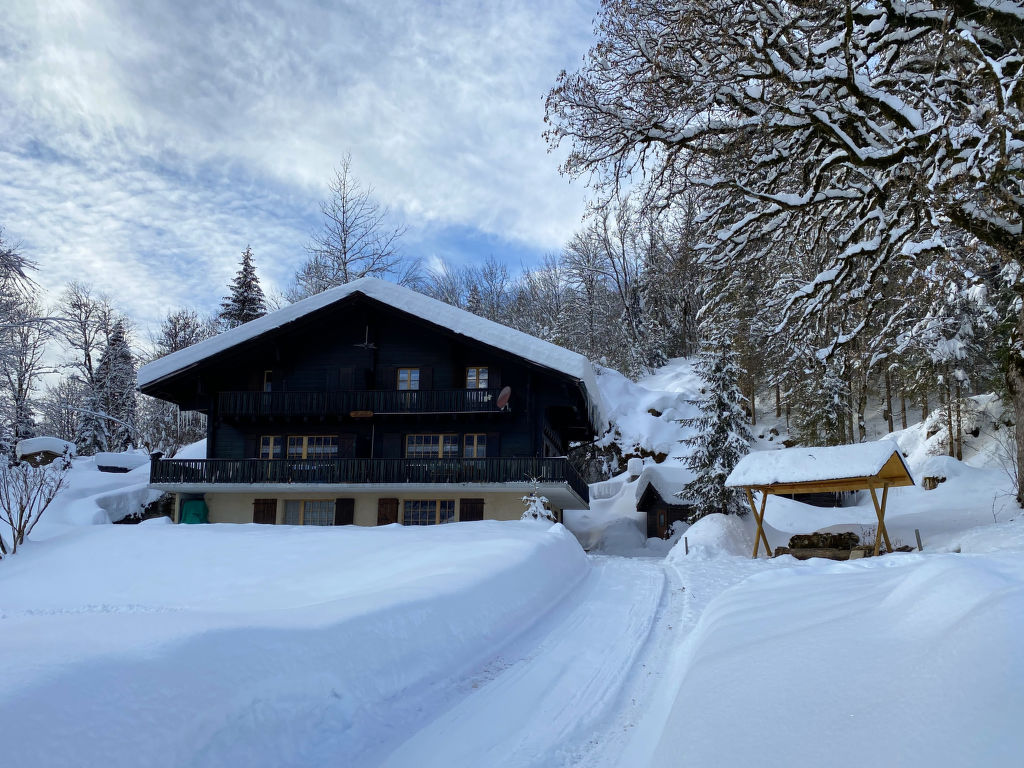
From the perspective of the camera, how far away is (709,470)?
1106 inches

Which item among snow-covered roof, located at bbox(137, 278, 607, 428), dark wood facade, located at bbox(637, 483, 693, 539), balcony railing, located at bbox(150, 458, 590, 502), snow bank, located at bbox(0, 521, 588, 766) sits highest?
snow-covered roof, located at bbox(137, 278, 607, 428)

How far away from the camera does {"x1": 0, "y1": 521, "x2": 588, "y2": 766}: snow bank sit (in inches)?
152

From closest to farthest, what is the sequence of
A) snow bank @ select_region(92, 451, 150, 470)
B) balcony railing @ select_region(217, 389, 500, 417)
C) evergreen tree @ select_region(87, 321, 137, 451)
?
1. balcony railing @ select_region(217, 389, 500, 417)
2. snow bank @ select_region(92, 451, 150, 470)
3. evergreen tree @ select_region(87, 321, 137, 451)

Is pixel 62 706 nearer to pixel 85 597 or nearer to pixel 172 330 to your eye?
pixel 85 597

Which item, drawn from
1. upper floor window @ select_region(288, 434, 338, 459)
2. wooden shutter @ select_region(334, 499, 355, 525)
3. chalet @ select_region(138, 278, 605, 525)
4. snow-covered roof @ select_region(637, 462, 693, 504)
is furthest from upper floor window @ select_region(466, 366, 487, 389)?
snow-covered roof @ select_region(637, 462, 693, 504)

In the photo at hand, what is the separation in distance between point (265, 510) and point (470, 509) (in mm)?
8618

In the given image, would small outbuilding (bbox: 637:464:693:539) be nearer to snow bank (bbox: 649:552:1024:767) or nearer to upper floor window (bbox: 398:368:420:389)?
upper floor window (bbox: 398:368:420:389)

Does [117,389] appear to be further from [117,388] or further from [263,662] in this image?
[263,662]

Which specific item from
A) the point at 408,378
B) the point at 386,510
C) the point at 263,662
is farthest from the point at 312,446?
the point at 263,662

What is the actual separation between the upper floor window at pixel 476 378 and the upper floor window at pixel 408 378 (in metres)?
2.16

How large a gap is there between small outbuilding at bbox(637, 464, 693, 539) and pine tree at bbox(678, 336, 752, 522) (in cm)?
441

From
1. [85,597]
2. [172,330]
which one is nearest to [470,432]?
[85,597]

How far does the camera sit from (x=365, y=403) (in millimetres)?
28812

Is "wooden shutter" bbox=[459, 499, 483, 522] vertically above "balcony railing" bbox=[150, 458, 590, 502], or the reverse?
"balcony railing" bbox=[150, 458, 590, 502]
